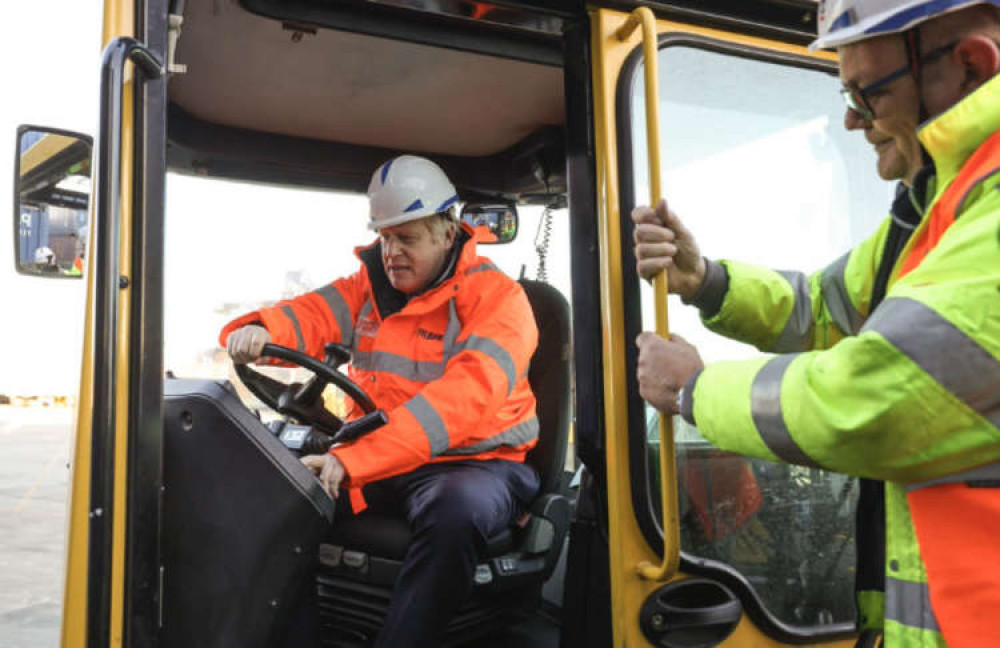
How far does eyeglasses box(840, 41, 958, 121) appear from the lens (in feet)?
3.98

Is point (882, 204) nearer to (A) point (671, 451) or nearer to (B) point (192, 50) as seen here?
(A) point (671, 451)

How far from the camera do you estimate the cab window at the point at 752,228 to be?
1.80m

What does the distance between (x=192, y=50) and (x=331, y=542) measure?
1381 mm

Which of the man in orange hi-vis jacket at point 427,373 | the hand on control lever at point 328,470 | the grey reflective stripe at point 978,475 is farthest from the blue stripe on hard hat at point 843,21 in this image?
the hand on control lever at point 328,470

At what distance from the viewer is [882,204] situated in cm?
205

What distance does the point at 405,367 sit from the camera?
8.45 feet

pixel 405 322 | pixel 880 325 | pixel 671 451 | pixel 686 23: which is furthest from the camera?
pixel 405 322

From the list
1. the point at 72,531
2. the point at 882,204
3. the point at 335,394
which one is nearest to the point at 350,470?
the point at 335,394

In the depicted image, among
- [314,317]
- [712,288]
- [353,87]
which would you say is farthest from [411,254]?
[712,288]

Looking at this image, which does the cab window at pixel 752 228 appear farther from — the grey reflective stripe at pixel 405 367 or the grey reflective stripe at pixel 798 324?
the grey reflective stripe at pixel 405 367

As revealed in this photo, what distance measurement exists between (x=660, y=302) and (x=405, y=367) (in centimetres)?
118

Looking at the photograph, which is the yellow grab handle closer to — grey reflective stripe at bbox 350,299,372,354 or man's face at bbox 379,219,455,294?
man's face at bbox 379,219,455,294

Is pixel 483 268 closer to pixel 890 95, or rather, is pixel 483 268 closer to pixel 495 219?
pixel 495 219

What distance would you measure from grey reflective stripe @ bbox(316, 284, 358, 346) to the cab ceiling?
0.55 metres
